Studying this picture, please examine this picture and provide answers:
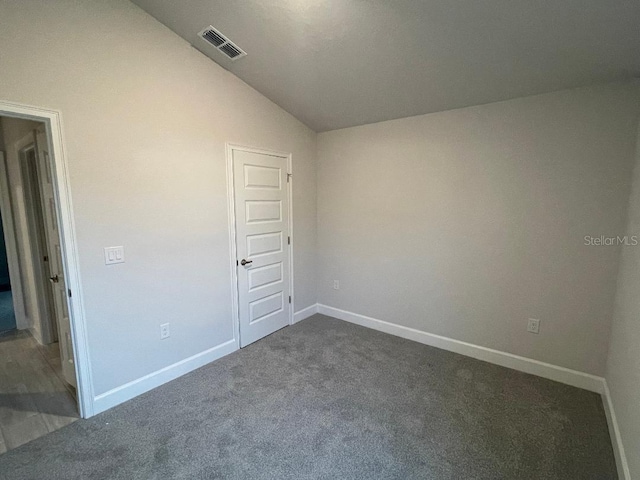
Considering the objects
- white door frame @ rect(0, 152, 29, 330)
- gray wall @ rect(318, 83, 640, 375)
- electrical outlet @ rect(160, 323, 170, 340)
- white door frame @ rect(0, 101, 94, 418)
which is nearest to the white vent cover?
white door frame @ rect(0, 101, 94, 418)

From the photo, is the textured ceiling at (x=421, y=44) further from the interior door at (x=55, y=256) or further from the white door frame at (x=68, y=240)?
the interior door at (x=55, y=256)

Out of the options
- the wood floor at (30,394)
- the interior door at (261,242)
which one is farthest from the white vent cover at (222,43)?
the wood floor at (30,394)

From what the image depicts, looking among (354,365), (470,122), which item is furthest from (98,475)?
(470,122)

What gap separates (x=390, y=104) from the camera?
2.90 m

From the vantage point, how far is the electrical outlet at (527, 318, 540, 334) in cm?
257

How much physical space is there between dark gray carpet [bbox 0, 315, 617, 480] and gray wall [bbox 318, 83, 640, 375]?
0.51 meters

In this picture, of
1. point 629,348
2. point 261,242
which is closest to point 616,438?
point 629,348

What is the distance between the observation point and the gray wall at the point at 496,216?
2240 millimetres

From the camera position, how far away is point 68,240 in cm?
196

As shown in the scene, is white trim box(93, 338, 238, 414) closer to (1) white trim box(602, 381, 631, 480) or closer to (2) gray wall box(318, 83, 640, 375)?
(2) gray wall box(318, 83, 640, 375)

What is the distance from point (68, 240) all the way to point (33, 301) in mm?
2162

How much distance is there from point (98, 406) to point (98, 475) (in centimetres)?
64

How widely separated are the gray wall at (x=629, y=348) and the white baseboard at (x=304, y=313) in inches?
115

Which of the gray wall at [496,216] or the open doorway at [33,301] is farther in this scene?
the gray wall at [496,216]
